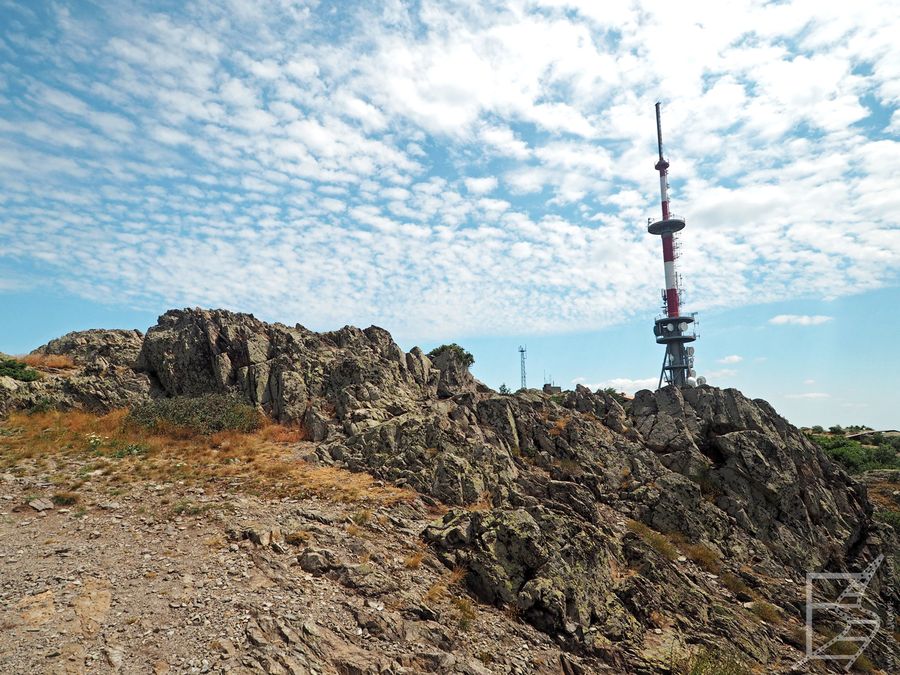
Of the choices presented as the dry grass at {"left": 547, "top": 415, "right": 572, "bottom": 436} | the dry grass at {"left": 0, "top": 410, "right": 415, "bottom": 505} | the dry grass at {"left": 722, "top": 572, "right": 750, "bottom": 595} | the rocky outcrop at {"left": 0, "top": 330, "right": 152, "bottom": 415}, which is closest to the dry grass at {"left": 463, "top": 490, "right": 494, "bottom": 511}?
the dry grass at {"left": 0, "top": 410, "right": 415, "bottom": 505}

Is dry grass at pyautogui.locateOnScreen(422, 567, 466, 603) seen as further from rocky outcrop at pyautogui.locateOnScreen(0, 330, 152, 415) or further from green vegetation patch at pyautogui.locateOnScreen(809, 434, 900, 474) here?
green vegetation patch at pyautogui.locateOnScreen(809, 434, 900, 474)

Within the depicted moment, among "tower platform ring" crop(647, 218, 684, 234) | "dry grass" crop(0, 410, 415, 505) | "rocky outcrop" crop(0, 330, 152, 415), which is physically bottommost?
"dry grass" crop(0, 410, 415, 505)

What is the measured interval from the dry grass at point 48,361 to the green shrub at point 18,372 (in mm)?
1550

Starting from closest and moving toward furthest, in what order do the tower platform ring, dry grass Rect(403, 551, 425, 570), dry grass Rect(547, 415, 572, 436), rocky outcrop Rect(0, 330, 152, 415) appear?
dry grass Rect(403, 551, 425, 570) < rocky outcrop Rect(0, 330, 152, 415) < dry grass Rect(547, 415, 572, 436) < the tower platform ring

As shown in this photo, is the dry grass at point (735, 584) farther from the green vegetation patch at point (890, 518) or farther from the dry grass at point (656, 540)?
the green vegetation patch at point (890, 518)

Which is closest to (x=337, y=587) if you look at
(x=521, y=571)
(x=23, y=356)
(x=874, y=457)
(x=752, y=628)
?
(x=521, y=571)

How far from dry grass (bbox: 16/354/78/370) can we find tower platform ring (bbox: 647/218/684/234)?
7806cm

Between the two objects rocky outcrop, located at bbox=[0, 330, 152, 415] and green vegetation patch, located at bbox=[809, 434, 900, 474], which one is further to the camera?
green vegetation patch, located at bbox=[809, 434, 900, 474]

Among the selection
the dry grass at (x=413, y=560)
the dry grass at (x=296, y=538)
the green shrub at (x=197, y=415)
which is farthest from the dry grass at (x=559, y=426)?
the dry grass at (x=296, y=538)

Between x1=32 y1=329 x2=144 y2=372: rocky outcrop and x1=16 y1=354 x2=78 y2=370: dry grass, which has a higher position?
x1=32 y1=329 x2=144 y2=372: rocky outcrop

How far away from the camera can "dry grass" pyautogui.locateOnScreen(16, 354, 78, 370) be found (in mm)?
36594

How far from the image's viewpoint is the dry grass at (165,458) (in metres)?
21.0

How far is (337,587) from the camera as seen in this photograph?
14523mm

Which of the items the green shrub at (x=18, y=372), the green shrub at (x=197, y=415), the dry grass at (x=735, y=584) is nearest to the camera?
the dry grass at (x=735, y=584)
